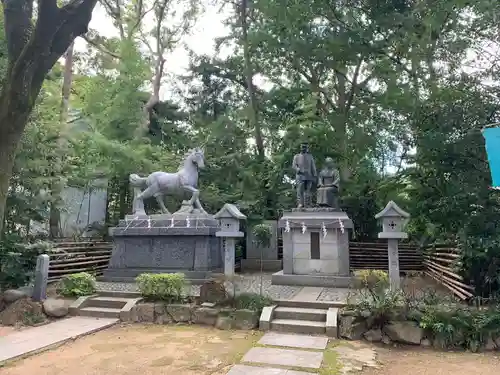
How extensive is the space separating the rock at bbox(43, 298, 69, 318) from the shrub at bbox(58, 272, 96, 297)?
434 millimetres

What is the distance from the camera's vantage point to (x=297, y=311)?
21.0 feet

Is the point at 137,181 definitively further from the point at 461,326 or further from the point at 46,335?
the point at 461,326

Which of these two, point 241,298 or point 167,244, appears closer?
point 241,298

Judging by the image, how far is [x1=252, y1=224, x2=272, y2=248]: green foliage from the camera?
12.2m

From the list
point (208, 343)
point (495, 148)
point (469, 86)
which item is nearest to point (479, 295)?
point (495, 148)

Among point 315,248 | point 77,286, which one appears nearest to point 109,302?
point 77,286

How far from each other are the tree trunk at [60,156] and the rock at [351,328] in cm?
776

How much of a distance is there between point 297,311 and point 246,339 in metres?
1.08

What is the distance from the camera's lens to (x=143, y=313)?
6.80m

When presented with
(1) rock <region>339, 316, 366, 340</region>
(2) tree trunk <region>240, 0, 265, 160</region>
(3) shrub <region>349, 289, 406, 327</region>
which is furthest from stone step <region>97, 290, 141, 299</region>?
(2) tree trunk <region>240, 0, 265, 160</region>

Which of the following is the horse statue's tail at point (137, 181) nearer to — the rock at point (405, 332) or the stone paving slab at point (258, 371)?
the stone paving slab at point (258, 371)

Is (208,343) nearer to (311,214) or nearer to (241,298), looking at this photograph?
(241,298)

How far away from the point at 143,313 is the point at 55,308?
157 cm

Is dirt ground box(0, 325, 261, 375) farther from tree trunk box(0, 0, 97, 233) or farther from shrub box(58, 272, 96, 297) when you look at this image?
tree trunk box(0, 0, 97, 233)
